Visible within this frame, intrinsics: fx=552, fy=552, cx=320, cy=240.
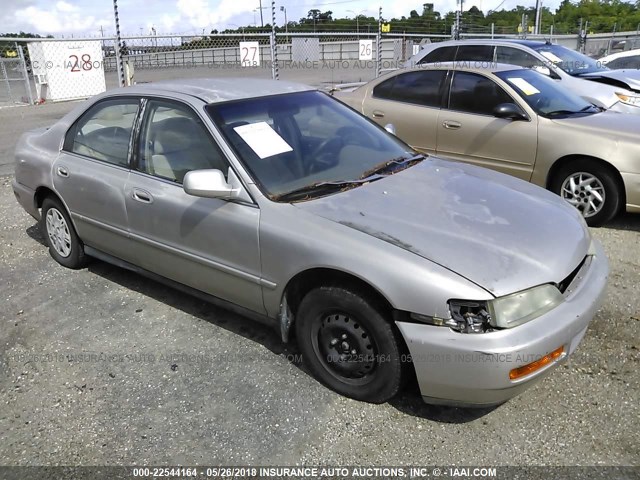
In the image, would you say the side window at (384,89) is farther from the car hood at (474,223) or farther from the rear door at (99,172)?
the rear door at (99,172)

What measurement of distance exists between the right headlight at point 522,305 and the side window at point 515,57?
7812 millimetres

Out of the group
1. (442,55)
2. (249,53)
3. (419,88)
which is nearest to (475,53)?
(442,55)

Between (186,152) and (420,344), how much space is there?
75.5 inches

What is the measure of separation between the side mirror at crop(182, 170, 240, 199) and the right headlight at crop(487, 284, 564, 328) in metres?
1.53

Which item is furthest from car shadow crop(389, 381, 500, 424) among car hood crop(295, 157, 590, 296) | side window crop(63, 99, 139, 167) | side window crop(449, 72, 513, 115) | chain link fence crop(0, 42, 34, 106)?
chain link fence crop(0, 42, 34, 106)

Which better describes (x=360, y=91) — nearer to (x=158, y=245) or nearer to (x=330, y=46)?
(x=158, y=245)

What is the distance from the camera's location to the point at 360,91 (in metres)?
7.04

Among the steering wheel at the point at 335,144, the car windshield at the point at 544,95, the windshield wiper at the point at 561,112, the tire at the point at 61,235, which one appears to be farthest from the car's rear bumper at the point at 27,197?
the windshield wiper at the point at 561,112

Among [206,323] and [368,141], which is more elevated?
[368,141]

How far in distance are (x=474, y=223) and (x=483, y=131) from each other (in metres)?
3.39

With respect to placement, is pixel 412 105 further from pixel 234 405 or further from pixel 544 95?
pixel 234 405

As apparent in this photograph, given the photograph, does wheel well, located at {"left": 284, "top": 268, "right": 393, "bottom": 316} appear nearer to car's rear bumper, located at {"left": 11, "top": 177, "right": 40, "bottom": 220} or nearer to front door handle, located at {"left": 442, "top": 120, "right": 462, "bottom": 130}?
car's rear bumper, located at {"left": 11, "top": 177, "right": 40, "bottom": 220}

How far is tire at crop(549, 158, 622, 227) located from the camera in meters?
5.17

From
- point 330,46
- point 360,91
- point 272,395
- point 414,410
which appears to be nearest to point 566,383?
point 414,410
